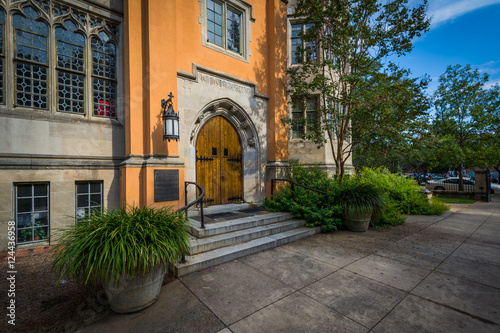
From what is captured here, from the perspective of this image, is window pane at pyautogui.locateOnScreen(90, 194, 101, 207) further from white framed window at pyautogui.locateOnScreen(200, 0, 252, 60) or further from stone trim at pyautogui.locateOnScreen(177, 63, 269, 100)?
white framed window at pyautogui.locateOnScreen(200, 0, 252, 60)

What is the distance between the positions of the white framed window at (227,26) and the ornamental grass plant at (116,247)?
5931mm

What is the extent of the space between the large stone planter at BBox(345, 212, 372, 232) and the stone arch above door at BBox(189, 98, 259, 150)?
380 centimetres

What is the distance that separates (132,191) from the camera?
520 cm

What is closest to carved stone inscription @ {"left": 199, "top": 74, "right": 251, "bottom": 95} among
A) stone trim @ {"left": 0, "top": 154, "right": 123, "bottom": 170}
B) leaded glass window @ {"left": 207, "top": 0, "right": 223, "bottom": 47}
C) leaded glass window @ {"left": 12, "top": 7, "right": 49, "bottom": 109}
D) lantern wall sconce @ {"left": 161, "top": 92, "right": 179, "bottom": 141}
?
leaded glass window @ {"left": 207, "top": 0, "right": 223, "bottom": 47}

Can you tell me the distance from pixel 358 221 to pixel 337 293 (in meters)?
3.33

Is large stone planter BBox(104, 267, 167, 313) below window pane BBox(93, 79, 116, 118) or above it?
below

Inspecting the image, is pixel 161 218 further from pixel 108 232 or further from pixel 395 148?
pixel 395 148

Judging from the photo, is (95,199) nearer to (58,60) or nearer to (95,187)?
(95,187)

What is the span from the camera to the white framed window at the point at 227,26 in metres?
6.95

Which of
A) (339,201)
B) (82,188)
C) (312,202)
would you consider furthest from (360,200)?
(82,188)

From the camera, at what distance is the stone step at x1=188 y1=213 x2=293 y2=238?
461cm

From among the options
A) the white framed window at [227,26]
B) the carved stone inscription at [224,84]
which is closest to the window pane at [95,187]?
the carved stone inscription at [224,84]

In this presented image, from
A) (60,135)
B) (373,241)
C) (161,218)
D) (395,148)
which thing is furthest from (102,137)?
(395,148)

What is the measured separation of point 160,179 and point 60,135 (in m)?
2.46
